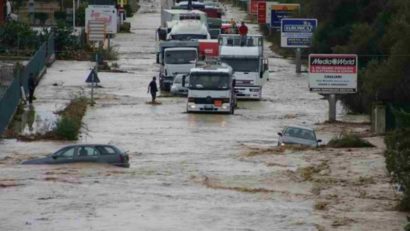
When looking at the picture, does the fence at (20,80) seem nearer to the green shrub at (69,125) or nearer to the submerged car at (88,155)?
the green shrub at (69,125)

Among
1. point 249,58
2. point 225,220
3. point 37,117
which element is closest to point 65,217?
point 225,220

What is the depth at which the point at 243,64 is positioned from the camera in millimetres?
68625

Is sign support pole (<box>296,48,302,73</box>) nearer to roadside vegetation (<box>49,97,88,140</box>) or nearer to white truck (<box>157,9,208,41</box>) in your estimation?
white truck (<box>157,9,208,41</box>)

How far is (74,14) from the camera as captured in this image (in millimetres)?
107938

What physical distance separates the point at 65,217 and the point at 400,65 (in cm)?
2754

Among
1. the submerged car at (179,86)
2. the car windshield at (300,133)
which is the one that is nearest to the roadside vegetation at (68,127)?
the car windshield at (300,133)

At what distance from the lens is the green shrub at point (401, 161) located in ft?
114

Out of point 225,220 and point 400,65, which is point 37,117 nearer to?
point 400,65

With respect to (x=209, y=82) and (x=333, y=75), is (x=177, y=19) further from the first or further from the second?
(x=333, y=75)

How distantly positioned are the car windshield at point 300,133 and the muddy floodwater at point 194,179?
975 millimetres

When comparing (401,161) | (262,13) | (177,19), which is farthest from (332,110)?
(262,13)

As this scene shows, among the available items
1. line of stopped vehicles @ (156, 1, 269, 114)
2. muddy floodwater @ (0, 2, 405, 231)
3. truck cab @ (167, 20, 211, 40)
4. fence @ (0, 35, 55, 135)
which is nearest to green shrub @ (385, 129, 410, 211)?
muddy floodwater @ (0, 2, 405, 231)

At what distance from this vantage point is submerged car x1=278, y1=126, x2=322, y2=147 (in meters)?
50.4

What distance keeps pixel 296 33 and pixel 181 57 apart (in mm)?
13899
